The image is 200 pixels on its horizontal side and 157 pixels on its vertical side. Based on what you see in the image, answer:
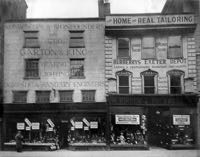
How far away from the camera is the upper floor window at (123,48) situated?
864 inches

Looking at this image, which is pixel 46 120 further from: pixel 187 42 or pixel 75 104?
pixel 187 42

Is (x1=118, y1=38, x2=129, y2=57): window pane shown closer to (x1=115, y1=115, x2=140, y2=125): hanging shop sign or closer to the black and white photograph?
the black and white photograph

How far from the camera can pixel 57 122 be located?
70.1ft

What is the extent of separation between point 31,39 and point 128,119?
10029 mm

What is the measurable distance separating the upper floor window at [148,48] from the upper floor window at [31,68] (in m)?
8.46

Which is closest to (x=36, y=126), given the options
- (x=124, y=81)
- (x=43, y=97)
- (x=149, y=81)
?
(x=43, y=97)

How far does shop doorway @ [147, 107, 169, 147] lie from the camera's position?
69.9 feet

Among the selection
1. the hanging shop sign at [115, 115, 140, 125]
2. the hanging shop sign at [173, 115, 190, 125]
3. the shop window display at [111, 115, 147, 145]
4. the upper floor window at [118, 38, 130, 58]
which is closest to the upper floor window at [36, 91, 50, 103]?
the shop window display at [111, 115, 147, 145]

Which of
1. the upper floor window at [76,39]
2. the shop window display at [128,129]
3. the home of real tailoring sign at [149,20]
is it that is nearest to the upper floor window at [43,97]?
the upper floor window at [76,39]

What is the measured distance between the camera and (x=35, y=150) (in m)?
20.0

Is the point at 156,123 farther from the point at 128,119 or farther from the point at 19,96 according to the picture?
the point at 19,96

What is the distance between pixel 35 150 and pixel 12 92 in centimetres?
503

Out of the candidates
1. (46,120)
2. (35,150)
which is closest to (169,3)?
(46,120)

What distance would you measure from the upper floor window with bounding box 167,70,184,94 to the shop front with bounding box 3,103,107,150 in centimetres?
551
